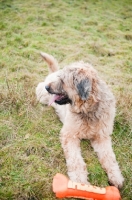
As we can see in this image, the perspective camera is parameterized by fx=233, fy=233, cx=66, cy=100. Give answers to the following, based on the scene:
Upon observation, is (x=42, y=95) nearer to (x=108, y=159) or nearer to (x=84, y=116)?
(x=84, y=116)

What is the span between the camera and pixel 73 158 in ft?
11.4

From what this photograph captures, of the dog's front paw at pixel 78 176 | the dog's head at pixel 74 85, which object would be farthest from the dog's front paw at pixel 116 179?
the dog's head at pixel 74 85

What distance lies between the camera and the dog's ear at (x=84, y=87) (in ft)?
10.8

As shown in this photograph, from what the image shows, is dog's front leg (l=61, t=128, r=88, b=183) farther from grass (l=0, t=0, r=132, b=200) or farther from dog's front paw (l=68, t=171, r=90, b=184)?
grass (l=0, t=0, r=132, b=200)

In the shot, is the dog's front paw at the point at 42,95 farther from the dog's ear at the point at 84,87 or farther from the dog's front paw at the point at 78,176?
the dog's front paw at the point at 78,176

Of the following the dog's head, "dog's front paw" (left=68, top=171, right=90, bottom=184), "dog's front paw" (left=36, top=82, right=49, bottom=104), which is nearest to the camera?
"dog's front paw" (left=68, top=171, right=90, bottom=184)

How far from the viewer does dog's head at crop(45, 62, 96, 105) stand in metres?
3.31

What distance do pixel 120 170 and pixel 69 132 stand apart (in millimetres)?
957

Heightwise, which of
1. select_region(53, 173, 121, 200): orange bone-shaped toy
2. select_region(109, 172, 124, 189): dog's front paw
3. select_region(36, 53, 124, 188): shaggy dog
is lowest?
select_region(109, 172, 124, 189): dog's front paw

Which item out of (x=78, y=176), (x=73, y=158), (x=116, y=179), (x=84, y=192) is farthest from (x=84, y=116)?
(x=84, y=192)

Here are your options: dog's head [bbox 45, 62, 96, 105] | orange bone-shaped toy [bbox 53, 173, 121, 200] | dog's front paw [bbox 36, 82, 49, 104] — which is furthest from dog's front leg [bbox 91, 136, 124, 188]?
dog's front paw [bbox 36, 82, 49, 104]

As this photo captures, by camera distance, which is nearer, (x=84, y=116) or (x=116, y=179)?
(x=116, y=179)

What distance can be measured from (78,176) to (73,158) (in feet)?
0.98

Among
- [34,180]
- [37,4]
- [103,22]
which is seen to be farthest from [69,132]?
[37,4]
